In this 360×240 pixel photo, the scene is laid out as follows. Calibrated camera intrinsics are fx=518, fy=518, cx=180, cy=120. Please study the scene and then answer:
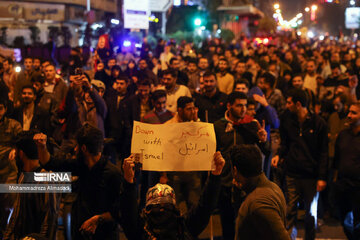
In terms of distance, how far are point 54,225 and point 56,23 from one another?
103ft

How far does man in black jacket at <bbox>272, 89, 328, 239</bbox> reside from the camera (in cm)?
628

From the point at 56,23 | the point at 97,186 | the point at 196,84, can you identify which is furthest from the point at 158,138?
the point at 56,23

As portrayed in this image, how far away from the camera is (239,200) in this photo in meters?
5.22

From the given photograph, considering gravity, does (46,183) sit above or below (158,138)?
below

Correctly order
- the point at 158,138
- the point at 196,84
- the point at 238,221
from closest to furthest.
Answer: the point at 238,221 < the point at 158,138 < the point at 196,84

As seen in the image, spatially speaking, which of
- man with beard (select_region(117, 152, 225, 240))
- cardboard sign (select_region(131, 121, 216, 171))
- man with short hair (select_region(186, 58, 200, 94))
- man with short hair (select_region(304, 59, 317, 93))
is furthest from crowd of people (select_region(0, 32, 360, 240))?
man with short hair (select_region(304, 59, 317, 93))

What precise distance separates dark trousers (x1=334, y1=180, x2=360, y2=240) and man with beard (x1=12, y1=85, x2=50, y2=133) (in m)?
4.26

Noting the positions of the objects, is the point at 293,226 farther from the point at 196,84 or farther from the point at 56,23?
the point at 56,23

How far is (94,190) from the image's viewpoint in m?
4.43

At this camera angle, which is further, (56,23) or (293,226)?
(56,23)

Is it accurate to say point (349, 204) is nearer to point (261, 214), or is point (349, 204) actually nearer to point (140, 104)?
point (261, 214)

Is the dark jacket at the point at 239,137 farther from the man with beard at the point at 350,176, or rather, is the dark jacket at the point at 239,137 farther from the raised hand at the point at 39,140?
the raised hand at the point at 39,140

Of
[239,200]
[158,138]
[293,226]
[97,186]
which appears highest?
[158,138]

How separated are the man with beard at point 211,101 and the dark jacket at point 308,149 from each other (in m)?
1.63
